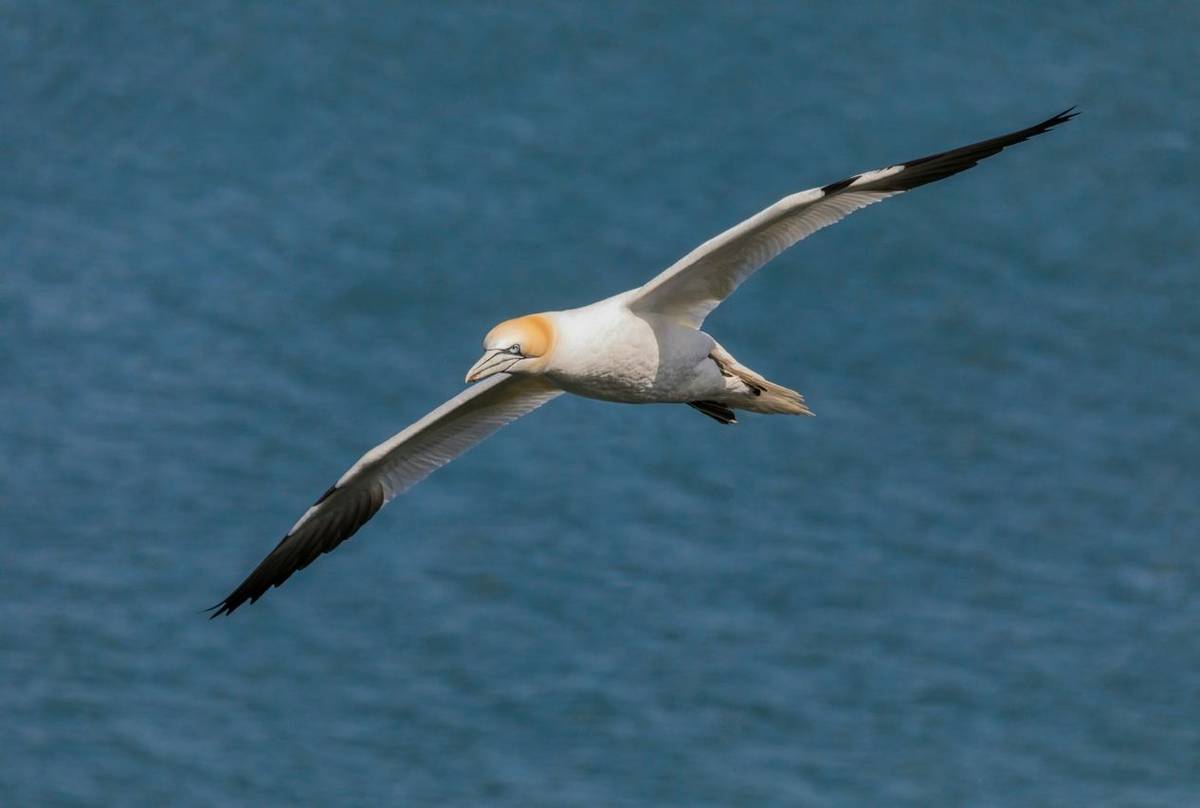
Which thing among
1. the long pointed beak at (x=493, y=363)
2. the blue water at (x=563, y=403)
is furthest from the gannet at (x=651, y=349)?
the blue water at (x=563, y=403)

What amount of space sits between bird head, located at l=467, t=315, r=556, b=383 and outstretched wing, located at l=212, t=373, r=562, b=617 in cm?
139

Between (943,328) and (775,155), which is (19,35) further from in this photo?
(943,328)

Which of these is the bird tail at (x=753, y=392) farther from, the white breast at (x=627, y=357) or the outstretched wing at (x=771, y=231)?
the outstretched wing at (x=771, y=231)

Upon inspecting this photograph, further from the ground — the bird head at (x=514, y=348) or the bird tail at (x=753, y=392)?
the bird tail at (x=753, y=392)

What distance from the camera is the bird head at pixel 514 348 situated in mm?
12969

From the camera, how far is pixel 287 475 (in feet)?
82.2

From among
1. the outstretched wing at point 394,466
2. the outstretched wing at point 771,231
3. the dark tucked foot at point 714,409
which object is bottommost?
the outstretched wing at point 394,466

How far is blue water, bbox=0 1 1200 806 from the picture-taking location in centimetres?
2244

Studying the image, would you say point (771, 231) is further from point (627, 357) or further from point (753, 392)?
point (753, 392)

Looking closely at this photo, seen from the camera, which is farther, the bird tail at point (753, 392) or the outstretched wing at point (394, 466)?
the outstretched wing at point (394, 466)

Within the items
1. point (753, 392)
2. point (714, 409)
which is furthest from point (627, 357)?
point (714, 409)

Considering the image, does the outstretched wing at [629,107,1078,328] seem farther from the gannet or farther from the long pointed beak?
the long pointed beak

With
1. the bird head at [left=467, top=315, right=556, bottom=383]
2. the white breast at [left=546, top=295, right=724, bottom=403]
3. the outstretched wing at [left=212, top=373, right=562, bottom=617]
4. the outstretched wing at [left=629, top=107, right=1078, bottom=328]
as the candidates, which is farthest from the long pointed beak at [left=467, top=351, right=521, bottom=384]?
the outstretched wing at [left=212, top=373, right=562, bottom=617]

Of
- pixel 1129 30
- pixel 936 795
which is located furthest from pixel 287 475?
pixel 1129 30
